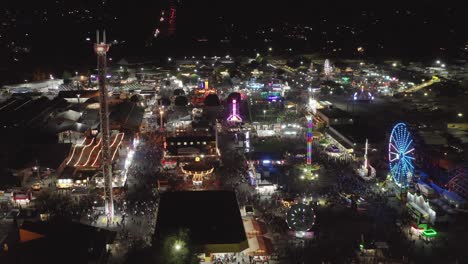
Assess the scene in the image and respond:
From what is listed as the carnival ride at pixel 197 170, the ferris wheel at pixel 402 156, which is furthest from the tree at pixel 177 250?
the ferris wheel at pixel 402 156

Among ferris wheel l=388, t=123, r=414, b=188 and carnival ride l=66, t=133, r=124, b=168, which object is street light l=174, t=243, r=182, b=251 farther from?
ferris wheel l=388, t=123, r=414, b=188

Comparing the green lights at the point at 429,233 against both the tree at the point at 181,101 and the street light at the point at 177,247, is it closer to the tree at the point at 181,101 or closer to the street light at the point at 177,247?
the street light at the point at 177,247

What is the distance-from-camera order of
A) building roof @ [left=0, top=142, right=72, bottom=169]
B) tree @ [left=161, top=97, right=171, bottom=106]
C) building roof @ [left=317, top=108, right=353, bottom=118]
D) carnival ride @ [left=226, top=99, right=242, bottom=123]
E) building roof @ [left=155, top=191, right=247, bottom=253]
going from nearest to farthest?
building roof @ [left=155, top=191, right=247, bottom=253] → building roof @ [left=0, top=142, right=72, bottom=169] → building roof @ [left=317, top=108, right=353, bottom=118] → carnival ride @ [left=226, top=99, right=242, bottom=123] → tree @ [left=161, top=97, right=171, bottom=106]

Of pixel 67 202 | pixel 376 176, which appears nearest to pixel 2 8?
pixel 67 202

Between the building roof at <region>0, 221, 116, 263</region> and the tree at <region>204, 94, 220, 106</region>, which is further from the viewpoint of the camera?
the tree at <region>204, 94, 220, 106</region>

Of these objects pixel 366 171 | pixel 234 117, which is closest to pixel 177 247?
pixel 366 171

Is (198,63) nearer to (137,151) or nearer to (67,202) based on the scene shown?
(137,151)

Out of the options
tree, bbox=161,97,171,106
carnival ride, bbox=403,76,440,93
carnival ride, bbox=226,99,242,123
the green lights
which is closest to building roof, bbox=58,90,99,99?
tree, bbox=161,97,171,106
